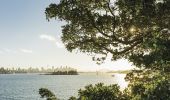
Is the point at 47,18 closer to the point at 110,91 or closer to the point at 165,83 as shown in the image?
the point at 110,91

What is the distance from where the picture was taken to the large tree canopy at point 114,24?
14203 mm

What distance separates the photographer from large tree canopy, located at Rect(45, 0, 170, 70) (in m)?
14.2

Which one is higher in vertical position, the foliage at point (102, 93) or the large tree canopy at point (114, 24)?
the large tree canopy at point (114, 24)

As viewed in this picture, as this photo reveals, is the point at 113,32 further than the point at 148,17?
Yes

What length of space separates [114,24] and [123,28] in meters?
0.49

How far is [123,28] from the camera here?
15.9m

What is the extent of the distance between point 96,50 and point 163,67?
6.06 m

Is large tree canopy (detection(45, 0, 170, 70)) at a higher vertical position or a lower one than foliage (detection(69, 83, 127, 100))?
higher

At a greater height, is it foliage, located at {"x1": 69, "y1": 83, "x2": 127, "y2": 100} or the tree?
the tree

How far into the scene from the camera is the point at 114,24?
15859 mm

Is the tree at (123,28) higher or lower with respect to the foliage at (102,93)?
higher

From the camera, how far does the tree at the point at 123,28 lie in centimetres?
1319

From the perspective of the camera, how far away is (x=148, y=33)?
1559cm

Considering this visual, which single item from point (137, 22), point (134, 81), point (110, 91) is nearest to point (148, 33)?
point (137, 22)
